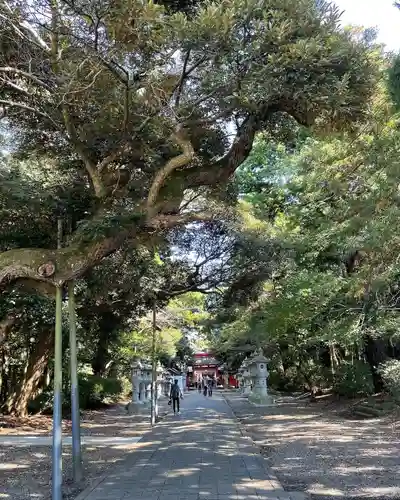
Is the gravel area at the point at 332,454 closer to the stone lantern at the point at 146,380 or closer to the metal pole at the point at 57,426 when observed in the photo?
the metal pole at the point at 57,426

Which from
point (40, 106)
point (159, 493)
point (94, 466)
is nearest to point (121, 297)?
point (94, 466)

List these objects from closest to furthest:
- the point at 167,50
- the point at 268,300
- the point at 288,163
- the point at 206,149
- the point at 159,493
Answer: the point at 159,493 < the point at 167,50 < the point at 206,149 < the point at 268,300 < the point at 288,163

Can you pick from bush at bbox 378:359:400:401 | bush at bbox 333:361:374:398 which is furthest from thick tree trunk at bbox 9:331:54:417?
bush at bbox 333:361:374:398

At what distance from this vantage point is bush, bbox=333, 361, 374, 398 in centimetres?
1942

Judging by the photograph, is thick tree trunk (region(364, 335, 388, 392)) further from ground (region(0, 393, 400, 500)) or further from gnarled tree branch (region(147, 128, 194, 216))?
gnarled tree branch (region(147, 128, 194, 216))

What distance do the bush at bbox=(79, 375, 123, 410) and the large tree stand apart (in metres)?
15.8

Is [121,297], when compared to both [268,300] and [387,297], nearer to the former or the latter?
[268,300]

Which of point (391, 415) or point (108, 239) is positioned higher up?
point (108, 239)

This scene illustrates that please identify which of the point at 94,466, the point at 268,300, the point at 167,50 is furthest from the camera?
the point at 268,300

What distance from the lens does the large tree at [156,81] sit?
21.9 feet

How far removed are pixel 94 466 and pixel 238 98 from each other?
6388 millimetres

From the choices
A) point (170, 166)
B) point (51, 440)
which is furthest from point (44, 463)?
point (170, 166)

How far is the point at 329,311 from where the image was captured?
16562 millimetres

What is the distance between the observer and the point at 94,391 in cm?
2358
